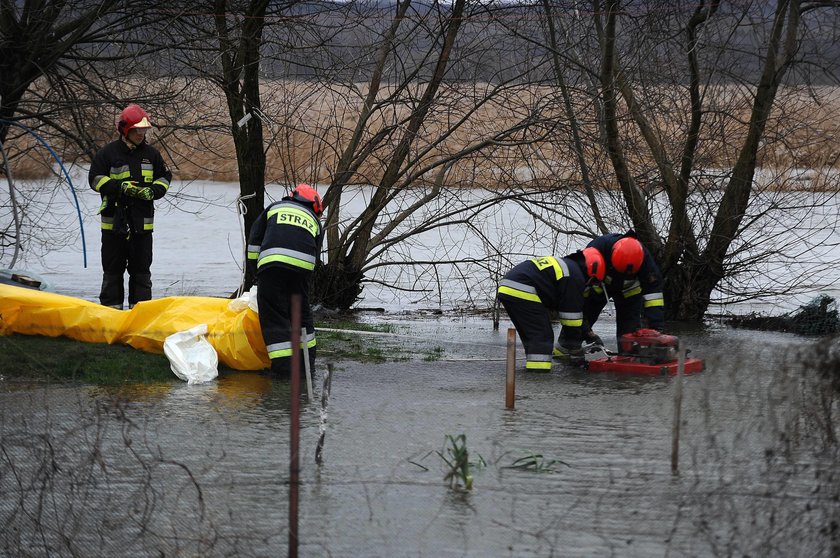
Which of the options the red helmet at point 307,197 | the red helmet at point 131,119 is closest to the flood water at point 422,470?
the red helmet at point 307,197

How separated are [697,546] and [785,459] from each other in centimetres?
132

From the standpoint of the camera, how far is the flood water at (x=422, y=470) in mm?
4152

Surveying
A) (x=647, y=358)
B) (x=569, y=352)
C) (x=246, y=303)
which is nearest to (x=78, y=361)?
(x=246, y=303)

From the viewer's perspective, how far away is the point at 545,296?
333 inches

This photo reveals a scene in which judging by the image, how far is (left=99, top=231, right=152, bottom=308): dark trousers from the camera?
922 centimetres

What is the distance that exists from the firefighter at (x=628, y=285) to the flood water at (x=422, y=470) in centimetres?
107

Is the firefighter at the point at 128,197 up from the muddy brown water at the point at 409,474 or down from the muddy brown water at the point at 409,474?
up

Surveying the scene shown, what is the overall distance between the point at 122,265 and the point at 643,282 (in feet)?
15.3

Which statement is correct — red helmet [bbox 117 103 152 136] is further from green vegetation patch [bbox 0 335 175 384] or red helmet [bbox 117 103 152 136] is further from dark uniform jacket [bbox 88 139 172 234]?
green vegetation patch [bbox 0 335 175 384]

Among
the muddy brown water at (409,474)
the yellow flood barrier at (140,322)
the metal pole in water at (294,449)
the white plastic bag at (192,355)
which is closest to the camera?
the metal pole in water at (294,449)

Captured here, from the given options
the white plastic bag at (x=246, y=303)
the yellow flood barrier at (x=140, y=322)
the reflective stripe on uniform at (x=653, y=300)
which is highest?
the reflective stripe on uniform at (x=653, y=300)

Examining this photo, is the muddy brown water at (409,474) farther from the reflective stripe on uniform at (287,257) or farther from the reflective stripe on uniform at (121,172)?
the reflective stripe on uniform at (121,172)

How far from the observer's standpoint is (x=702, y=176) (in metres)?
11.3

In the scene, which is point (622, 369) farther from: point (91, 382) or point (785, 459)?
point (91, 382)
